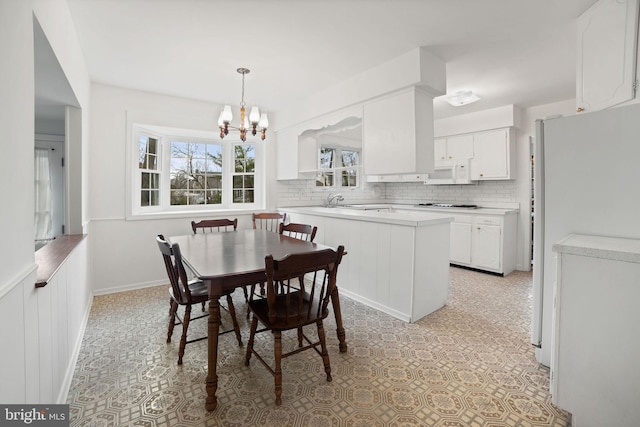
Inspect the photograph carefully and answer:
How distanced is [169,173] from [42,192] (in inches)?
59.1

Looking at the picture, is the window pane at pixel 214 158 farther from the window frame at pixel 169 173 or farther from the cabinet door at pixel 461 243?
the cabinet door at pixel 461 243

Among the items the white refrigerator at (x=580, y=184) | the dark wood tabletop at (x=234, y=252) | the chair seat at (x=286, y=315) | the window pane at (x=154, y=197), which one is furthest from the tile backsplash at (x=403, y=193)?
the white refrigerator at (x=580, y=184)

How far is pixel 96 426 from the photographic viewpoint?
1594 millimetres

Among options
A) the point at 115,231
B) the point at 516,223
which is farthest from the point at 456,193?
the point at 115,231

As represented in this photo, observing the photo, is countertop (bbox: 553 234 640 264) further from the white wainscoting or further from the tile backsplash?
the tile backsplash

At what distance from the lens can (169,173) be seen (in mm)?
4500

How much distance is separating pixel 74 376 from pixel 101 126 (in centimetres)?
285

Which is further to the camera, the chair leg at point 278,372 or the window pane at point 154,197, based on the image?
the window pane at point 154,197

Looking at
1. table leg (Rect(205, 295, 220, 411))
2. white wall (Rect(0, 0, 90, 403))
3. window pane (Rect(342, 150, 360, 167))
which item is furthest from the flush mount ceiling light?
white wall (Rect(0, 0, 90, 403))

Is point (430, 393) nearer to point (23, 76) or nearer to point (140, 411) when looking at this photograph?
point (140, 411)

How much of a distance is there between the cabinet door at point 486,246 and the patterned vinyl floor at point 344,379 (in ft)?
5.48

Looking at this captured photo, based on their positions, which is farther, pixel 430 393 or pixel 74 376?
pixel 74 376

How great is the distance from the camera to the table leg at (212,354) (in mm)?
1744

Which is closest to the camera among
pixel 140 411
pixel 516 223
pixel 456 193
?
pixel 140 411
